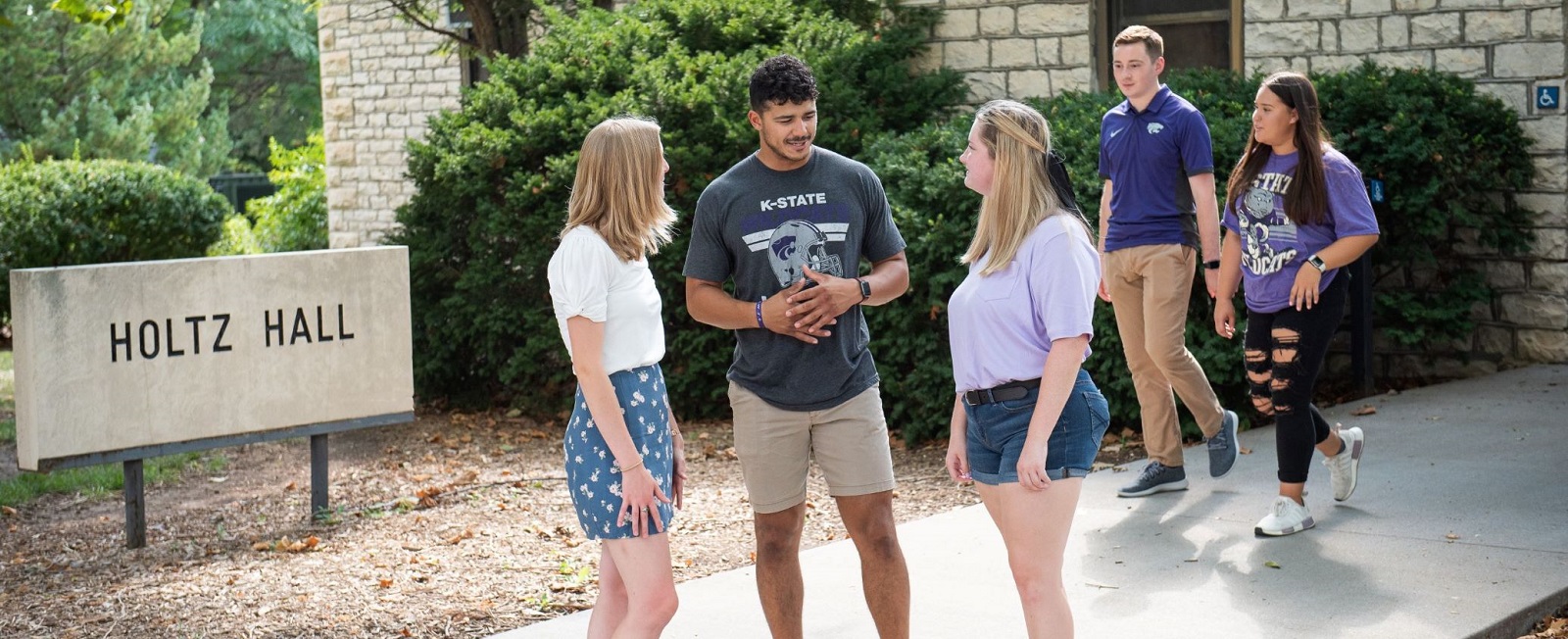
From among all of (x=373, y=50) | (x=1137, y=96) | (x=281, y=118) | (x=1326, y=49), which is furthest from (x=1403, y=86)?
(x=281, y=118)

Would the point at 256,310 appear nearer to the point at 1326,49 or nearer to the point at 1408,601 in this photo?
the point at 1408,601

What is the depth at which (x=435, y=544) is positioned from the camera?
6680 millimetres

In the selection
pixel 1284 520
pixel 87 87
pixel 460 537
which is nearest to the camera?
pixel 1284 520

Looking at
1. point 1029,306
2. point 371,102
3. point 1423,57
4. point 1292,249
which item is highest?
point 371,102

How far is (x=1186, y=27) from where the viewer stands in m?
10.8

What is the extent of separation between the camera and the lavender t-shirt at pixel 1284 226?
5332 millimetres

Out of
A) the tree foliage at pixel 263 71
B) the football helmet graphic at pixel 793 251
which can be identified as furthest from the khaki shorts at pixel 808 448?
the tree foliage at pixel 263 71

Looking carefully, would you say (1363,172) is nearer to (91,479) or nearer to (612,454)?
(612,454)

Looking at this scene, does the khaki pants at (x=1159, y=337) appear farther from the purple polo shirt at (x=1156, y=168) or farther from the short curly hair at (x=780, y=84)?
the short curly hair at (x=780, y=84)

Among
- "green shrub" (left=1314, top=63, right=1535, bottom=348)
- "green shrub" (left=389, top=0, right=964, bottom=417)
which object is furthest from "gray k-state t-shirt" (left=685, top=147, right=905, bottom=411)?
"green shrub" (left=389, top=0, right=964, bottom=417)

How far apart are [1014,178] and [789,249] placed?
2.13 feet

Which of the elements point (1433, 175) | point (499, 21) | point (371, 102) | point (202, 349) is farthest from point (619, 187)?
point (371, 102)

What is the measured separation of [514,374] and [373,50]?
794 centimetres

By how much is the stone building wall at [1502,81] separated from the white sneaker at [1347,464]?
3839mm
